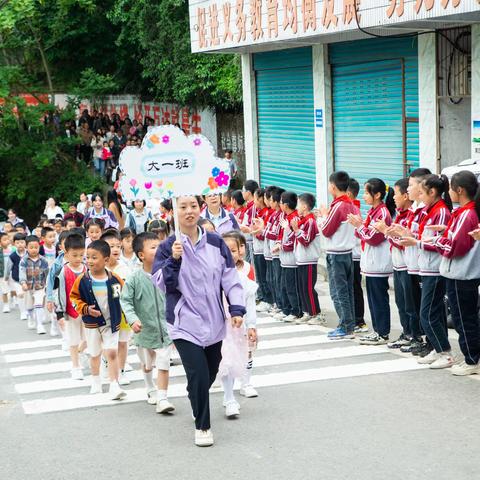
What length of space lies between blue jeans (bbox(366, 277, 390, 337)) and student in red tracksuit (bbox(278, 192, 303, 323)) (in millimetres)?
1993

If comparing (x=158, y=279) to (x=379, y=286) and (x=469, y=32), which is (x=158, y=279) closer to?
(x=379, y=286)

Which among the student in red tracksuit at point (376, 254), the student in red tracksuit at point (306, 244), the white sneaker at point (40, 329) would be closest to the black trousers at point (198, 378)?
the student in red tracksuit at point (376, 254)

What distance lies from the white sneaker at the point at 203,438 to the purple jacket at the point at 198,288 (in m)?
0.67

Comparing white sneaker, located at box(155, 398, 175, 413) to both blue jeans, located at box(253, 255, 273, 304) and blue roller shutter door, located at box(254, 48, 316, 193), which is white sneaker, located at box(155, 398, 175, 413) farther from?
blue roller shutter door, located at box(254, 48, 316, 193)

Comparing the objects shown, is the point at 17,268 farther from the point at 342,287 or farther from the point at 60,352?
the point at 342,287

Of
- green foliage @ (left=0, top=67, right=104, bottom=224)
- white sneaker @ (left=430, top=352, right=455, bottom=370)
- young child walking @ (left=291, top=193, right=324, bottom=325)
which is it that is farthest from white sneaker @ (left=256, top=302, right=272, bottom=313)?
green foliage @ (left=0, top=67, right=104, bottom=224)

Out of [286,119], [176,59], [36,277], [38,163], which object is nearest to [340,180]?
[36,277]

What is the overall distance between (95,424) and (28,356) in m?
4.43

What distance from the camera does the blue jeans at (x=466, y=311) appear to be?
8.52 m

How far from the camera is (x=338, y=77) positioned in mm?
18156

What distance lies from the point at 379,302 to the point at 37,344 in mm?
5296

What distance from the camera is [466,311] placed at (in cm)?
855

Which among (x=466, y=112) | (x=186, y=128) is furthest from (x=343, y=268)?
(x=186, y=128)

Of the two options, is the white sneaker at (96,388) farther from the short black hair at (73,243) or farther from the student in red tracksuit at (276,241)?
the student in red tracksuit at (276,241)
